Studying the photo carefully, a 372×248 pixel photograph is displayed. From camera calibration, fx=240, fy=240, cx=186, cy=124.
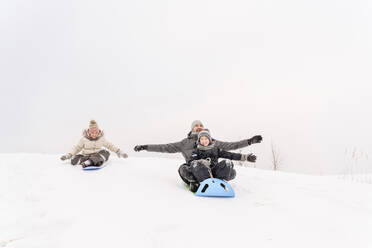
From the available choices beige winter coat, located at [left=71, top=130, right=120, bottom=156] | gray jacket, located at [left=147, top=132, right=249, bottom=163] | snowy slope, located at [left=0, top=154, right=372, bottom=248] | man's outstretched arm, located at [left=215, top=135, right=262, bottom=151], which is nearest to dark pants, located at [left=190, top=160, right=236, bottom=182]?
snowy slope, located at [left=0, top=154, right=372, bottom=248]

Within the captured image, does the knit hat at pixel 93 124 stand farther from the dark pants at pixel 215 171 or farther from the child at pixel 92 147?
the dark pants at pixel 215 171

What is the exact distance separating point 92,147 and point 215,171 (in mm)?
3302

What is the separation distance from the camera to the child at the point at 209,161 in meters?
3.72

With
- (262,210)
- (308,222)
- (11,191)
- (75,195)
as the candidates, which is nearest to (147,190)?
(75,195)

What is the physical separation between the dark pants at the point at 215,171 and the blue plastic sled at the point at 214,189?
0.54 ft

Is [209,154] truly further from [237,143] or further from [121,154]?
[121,154]

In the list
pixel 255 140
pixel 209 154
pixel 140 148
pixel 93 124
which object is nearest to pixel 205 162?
pixel 209 154

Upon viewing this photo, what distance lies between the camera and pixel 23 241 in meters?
1.94

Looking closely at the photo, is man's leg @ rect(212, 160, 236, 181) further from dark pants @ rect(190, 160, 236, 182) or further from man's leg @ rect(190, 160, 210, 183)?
man's leg @ rect(190, 160, 210, 183)

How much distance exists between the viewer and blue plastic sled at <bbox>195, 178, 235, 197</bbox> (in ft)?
11.0

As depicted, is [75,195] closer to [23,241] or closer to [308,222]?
[23,241]

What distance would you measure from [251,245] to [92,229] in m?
1.42

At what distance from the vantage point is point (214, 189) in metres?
3.37

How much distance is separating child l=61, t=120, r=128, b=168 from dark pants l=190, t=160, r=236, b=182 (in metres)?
2.56
